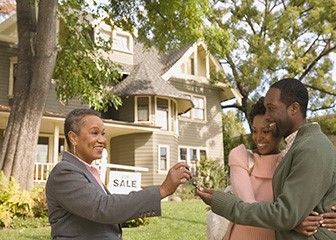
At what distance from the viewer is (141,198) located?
2.67 metres

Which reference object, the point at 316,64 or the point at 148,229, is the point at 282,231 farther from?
the point at 316,64

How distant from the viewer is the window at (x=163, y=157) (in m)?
25.0

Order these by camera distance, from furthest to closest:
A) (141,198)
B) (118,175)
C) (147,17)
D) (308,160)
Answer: (147,17)
(118,175)
(141,198)
(308,160)

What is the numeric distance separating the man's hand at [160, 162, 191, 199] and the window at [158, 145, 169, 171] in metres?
22.2

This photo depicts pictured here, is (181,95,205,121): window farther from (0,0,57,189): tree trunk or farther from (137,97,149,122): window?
(0,0,57,189): tree trunk

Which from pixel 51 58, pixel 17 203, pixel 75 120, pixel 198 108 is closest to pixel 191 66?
pixel 198 108

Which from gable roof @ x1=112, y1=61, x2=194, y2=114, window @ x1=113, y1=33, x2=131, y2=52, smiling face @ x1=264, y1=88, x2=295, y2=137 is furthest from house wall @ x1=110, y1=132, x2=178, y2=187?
smiling face @ x1=264, y1=88, x2=295, y2=137

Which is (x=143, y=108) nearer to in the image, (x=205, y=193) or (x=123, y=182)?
(x=123, y=182)

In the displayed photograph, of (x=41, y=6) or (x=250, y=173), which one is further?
(x=41, y=6)

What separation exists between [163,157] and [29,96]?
1249cm

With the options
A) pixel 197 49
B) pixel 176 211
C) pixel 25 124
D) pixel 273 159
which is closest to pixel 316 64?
pixel 197 49

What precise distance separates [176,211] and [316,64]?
22304 mm

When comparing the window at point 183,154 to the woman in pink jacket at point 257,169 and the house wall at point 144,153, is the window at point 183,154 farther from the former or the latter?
the woman in pink jacket at point 257,169

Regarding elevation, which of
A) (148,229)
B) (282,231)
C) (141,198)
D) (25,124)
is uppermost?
(25,124)
